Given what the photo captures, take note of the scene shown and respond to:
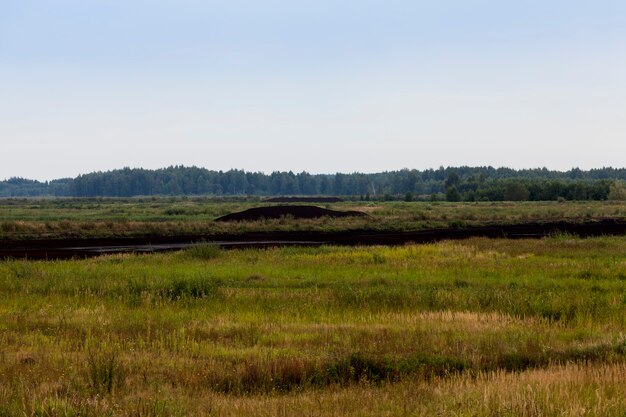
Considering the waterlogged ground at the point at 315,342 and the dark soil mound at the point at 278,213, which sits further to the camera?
the dark soil mound at the point at 278,213

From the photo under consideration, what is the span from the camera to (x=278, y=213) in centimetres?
7831

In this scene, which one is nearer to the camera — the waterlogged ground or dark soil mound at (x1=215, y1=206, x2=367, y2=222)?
the waterlogged ground

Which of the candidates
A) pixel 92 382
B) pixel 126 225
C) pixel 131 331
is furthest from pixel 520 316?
pixel 126 225

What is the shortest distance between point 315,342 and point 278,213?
64936 mm

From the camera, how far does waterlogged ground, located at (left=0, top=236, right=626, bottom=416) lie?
361 inches

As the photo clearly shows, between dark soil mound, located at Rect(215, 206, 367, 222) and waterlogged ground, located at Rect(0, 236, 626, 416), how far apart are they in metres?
47.5

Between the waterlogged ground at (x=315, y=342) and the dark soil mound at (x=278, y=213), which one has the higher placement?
Result: the dark soil mound at (x=278, y=213)

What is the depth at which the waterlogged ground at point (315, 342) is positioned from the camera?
9.18 metres

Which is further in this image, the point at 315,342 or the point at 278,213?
the point at 278,213

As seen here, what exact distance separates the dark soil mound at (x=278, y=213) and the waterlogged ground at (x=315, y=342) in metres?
47.5

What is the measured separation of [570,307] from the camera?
1772 cm

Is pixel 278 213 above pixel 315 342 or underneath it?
above

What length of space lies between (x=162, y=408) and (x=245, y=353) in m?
3.90

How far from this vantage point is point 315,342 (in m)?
13.5
